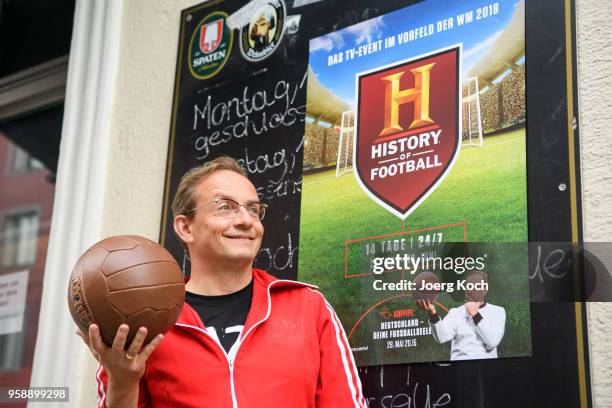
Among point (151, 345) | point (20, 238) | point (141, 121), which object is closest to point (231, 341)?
point (151, 345)

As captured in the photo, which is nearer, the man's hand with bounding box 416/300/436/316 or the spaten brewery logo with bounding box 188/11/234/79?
the man's hand with bounding box 416/300/436/316

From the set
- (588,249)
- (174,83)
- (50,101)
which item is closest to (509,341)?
(588,249)

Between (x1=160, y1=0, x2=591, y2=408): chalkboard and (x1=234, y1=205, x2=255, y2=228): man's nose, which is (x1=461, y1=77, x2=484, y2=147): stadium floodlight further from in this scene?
(x1=234, y1=205, x2=255, y2=228): man's nose

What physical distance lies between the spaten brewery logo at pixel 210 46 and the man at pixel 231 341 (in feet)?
2.89

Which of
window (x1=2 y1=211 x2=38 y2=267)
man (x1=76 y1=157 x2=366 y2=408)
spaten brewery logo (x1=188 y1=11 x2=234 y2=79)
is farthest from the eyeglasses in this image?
window (x1=2 y1=211 x2=38 y2=267)

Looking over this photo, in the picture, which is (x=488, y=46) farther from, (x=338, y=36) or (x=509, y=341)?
(x=509, y=341)

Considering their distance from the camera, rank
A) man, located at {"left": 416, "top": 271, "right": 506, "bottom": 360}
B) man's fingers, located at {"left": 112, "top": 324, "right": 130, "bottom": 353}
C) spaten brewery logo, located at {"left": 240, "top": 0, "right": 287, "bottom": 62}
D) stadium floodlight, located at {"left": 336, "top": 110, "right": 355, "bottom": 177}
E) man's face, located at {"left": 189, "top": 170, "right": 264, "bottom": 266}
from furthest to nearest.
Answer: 1. spaten brewery logo, located at {"left": 240, "top": 0, "right": 287, "bottom": 62}
2. stadium floodlight, located at {"left": 336, "top": 110, "right": 355, "bottom": 177}
3. man's face, located at {"left": 189, "top": 170, "right": 264, "bottom": 266}
4. man, located at {"left": 416, "top": 271, "right": 506, "bottom": 360}
5. man's fingers, located at {"left": 112, "top": 324, "right": 130, "bottom": 353}

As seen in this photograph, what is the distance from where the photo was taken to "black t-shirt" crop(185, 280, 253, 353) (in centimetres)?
293

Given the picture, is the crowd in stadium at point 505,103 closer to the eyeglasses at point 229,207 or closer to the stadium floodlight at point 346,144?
the stadium floodlight at point 346,144

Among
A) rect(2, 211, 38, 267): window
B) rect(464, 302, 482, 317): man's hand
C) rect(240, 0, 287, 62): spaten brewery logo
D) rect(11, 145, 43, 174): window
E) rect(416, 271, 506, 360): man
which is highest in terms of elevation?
rect(240, 0, 287, 62): spaten brewery logo

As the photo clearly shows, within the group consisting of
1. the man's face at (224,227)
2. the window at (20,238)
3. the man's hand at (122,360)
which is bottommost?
the man's hand at (122,360)

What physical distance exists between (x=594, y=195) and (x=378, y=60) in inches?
38.9

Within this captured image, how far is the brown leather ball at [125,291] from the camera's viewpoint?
8.37 ft

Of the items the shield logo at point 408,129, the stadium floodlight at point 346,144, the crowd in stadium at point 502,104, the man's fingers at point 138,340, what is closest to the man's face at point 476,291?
the shield logo at point 408,129
